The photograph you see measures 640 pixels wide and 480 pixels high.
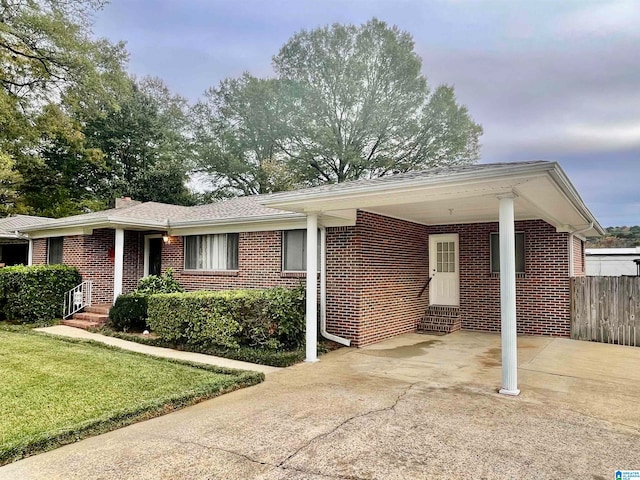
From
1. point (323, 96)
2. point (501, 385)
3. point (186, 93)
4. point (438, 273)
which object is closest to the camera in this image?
point (501, 385)

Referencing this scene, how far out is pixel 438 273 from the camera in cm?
1142

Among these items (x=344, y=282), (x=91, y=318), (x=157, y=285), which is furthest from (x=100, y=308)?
(x=344, y=282)

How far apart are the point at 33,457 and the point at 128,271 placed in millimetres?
9985

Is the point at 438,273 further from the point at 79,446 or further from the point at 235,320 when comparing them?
the point at 79,446

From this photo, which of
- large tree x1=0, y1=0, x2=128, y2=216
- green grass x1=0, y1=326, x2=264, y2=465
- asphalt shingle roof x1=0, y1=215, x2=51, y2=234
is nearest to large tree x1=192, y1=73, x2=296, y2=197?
large tree x1=0, y1=0, x2=128, y2=216

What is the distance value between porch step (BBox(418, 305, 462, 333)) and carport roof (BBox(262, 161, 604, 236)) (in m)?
3.03

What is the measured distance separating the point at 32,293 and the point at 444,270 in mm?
10988

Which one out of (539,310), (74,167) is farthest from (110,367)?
(74,167)

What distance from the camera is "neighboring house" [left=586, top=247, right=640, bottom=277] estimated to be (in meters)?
20.1

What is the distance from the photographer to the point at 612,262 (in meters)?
20.5

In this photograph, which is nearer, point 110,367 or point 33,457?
point 33,457

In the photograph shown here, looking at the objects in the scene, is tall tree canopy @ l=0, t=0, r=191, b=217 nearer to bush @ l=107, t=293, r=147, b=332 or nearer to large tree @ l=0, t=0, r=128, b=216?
large tree @ l=0, t=0, r=128, b=216

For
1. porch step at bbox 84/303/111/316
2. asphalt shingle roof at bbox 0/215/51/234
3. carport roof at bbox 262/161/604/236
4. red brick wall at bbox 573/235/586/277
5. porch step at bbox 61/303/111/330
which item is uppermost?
asphalt shingle roof at bbox 0/215/51/234

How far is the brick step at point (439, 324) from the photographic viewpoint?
1039cm
